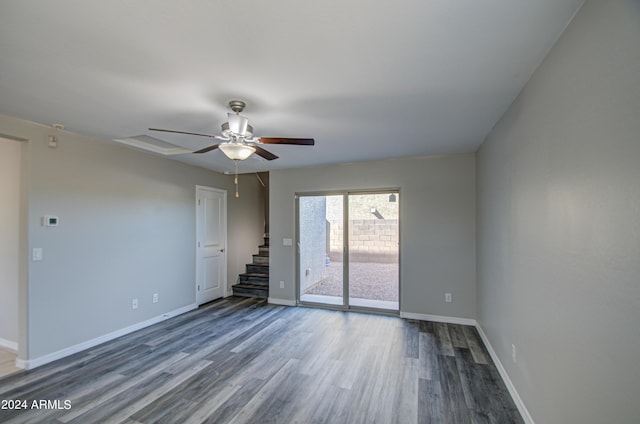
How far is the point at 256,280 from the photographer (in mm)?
5766

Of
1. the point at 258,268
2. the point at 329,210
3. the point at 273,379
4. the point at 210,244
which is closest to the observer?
the point at 273,379

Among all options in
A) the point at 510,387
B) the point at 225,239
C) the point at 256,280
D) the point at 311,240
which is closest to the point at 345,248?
the point at 311,240

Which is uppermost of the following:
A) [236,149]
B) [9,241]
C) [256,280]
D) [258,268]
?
[236,149]

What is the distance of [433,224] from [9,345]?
223 inches

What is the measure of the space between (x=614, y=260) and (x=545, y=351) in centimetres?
99

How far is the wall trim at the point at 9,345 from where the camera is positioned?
328 centimetres

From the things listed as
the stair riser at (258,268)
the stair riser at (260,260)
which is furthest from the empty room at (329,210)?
the stair riser at (260,260)

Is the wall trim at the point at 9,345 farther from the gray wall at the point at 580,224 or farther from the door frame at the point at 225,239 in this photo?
the gray wall at the point at 580,224

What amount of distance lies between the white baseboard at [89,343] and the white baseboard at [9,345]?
55 cm

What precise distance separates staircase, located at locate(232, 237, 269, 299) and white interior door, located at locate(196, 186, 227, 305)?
37 cm

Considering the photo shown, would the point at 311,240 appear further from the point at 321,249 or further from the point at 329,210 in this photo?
the point at 329,210

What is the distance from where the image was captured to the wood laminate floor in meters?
2.22

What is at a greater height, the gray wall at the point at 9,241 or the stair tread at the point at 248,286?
the gray wall at the point at 9,241

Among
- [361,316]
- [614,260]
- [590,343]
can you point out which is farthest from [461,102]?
[361,316]
